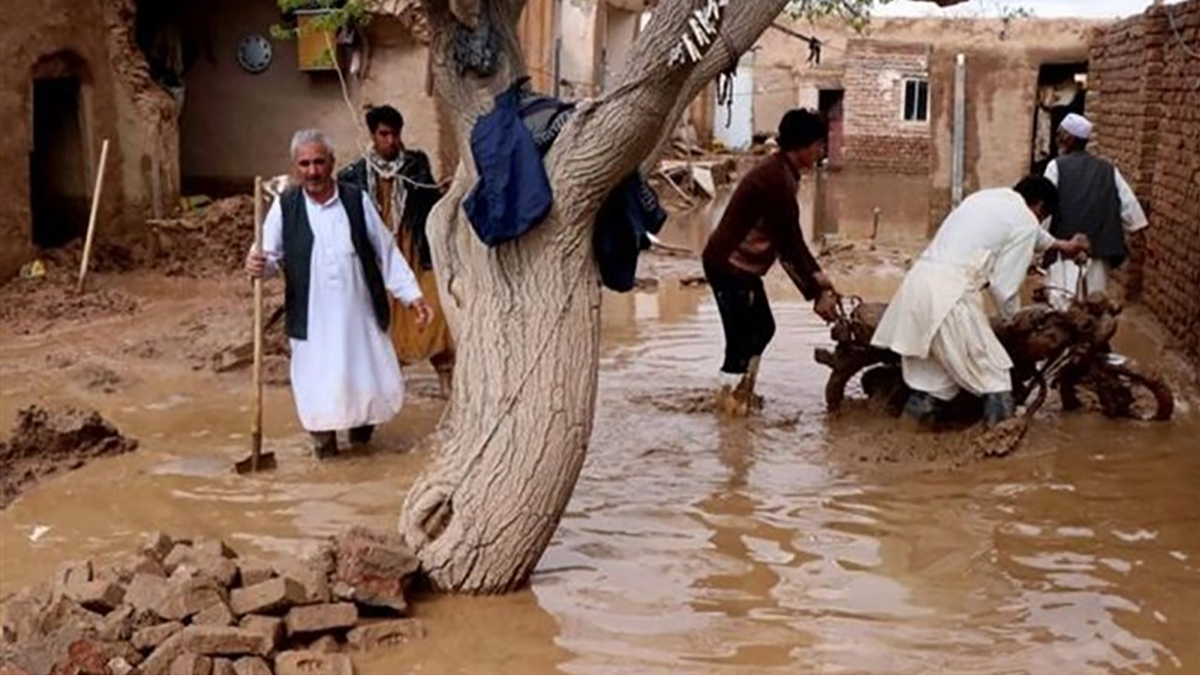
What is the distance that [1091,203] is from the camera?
9.09 metres

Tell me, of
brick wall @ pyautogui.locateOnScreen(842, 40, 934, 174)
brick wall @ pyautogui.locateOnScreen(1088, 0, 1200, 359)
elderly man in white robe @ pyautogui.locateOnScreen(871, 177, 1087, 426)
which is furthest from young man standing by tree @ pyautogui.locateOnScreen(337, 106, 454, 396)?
brick wall @ pyautogui.locateOnScreen(842, 40, 934, 174)

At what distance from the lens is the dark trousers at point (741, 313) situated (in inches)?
311


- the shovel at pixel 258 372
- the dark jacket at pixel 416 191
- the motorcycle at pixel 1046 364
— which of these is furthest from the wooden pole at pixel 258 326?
the motorcycle at pixel 1046 364

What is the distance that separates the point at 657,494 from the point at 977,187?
10.0m

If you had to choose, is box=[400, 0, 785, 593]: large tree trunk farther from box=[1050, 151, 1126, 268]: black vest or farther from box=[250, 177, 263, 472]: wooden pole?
box=[1050, 151, 1126, 268]: black vest

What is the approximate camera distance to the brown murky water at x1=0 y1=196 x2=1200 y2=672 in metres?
4.62

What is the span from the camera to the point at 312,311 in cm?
688

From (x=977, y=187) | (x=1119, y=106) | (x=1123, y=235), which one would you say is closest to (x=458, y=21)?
(x=1123, y=235)

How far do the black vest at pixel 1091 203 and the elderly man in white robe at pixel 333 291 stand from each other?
4.35 metres

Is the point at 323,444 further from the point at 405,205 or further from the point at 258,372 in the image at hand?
the point at 405,205

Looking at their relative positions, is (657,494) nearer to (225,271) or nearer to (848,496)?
(848,496)

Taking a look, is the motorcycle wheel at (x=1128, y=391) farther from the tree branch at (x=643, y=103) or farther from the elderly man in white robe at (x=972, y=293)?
the tree branch at (x=643, y=103)

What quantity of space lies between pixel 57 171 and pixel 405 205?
6997mm

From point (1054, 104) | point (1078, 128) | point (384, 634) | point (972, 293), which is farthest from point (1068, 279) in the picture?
point (1054, 104)
